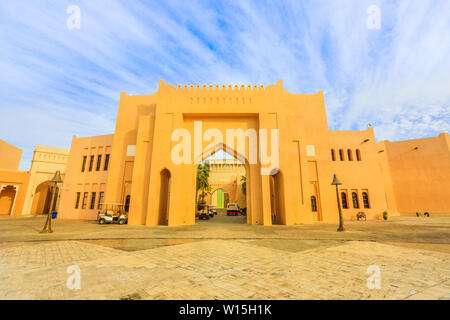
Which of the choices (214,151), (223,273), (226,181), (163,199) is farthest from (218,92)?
(226,181)

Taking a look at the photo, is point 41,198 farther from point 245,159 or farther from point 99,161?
point 245,159

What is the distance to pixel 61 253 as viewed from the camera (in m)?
5.29

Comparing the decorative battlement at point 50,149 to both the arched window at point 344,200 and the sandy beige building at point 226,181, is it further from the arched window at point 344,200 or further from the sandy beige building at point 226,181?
the arched window at point 344,200

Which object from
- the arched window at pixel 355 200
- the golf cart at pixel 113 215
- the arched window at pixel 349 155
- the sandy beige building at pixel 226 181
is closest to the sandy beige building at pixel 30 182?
the golf cart at pixel 113 215

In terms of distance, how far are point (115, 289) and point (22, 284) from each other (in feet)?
5.42

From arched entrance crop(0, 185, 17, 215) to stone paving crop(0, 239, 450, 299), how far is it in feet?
90.9

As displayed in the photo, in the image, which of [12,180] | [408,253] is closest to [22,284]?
[408,253]

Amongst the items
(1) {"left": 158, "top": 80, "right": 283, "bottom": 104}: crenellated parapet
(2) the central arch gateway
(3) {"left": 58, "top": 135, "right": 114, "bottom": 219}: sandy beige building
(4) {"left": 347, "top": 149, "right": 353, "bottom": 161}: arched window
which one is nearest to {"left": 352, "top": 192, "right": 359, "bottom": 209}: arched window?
(4) {"left": 347, "top": 149, "right": 353, "bottom": 161}: arched window

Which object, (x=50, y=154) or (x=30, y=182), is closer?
(x=30, y=182)

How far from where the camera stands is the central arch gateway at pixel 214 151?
46.1ft

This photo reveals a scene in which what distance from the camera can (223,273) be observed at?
3.79 meters

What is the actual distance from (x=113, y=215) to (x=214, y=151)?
375 inches

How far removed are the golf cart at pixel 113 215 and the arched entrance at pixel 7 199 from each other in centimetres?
1860
